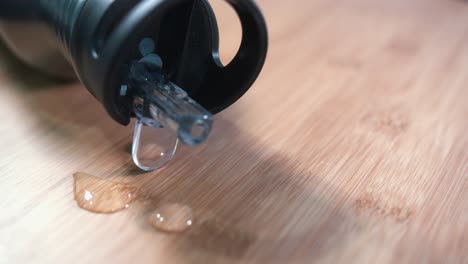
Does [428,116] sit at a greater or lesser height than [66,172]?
greater

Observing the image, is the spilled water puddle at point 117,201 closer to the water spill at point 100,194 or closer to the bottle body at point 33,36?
the water spill at point 100,194

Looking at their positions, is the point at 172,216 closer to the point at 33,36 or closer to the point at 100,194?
the point at 100,194

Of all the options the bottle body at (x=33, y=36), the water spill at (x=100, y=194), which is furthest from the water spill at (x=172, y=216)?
the bottle body at (x=33, y=36)

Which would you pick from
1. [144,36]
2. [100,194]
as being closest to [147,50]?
[144,36]

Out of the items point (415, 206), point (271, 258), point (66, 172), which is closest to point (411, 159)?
point (415, 206)

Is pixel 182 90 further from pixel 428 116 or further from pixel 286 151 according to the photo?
pixel 428 116

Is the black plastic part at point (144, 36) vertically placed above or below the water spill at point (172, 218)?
above
